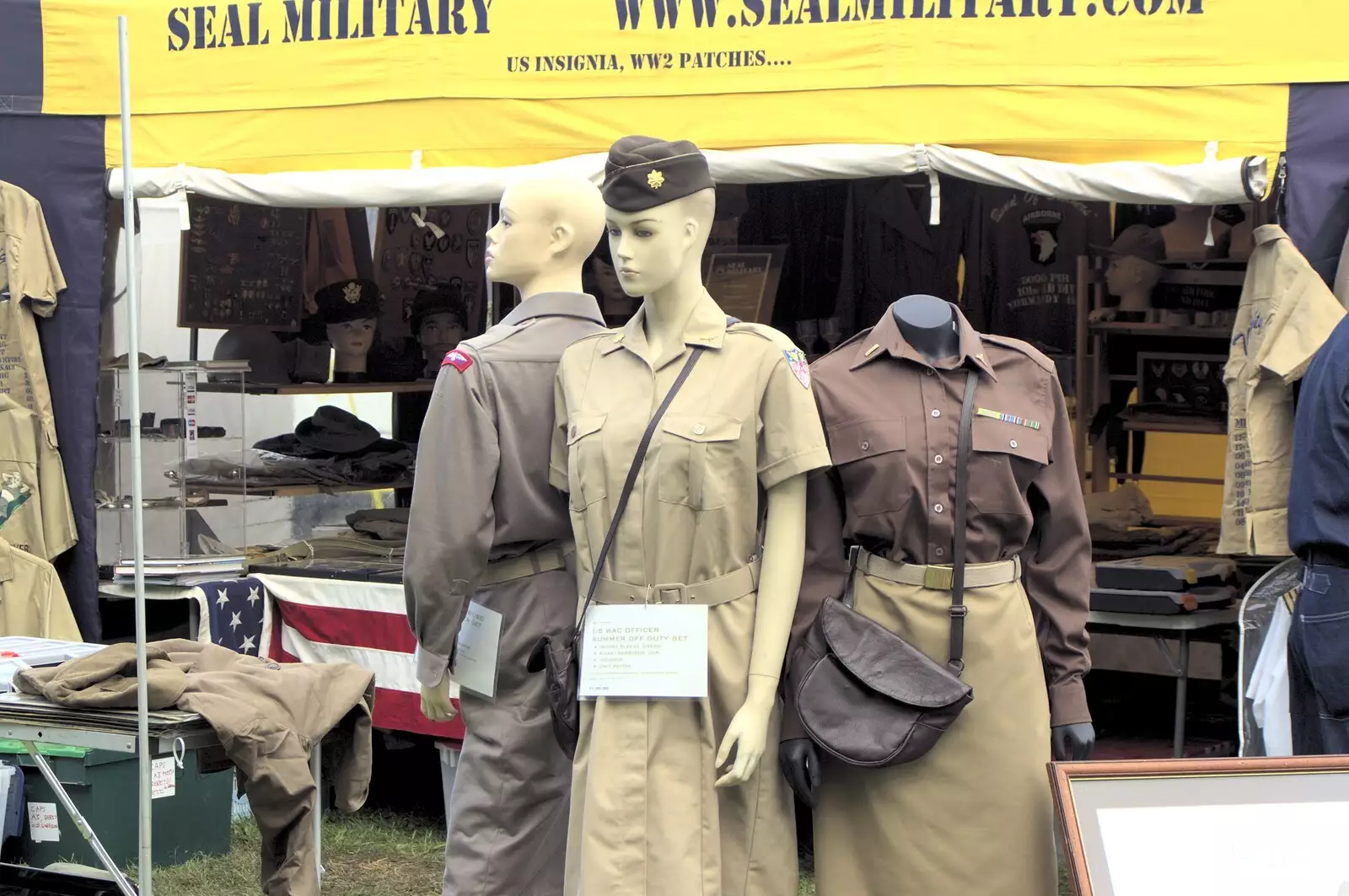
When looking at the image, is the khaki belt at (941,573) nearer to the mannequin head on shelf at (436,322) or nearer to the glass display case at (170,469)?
the glass display case at (170,469)

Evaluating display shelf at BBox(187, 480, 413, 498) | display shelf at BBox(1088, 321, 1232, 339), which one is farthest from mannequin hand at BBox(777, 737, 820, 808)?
display shelf at BBox(1088, 321, 1232, 339)

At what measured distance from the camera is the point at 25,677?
12.8 ft

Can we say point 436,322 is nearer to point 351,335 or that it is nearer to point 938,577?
point 351,335

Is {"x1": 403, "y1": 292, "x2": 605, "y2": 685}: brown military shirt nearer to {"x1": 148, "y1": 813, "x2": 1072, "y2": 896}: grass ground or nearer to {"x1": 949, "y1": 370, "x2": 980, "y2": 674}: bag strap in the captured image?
{"x1": 949, "y1": 370, "x2": 980, "y2": 674}: bag strap

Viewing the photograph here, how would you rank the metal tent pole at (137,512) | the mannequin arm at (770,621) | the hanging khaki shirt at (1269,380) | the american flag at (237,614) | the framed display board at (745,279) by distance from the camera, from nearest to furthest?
the mannequin arm at (770,621)
the metal tent pole at (137,512)
the hanging khaki shirt at (1269,380)
the american flag at (237,614)
the framed display board at (745,279)

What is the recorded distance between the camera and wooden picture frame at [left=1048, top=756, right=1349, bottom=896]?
102 inches

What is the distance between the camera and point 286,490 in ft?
21.0

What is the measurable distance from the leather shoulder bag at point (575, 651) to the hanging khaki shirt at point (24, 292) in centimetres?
331

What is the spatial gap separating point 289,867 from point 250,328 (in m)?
3.54

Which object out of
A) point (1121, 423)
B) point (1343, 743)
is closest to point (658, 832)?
point (1343, 743)

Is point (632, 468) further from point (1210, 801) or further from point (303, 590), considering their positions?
point (303, 590)

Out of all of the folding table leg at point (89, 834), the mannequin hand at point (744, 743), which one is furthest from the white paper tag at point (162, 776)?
the mannequin hand at point (744, 743)

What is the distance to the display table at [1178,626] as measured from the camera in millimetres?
5109

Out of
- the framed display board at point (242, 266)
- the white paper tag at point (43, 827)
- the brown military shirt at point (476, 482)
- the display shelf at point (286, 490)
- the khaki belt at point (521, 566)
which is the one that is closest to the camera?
the brown military shirt at point (476, 482)
